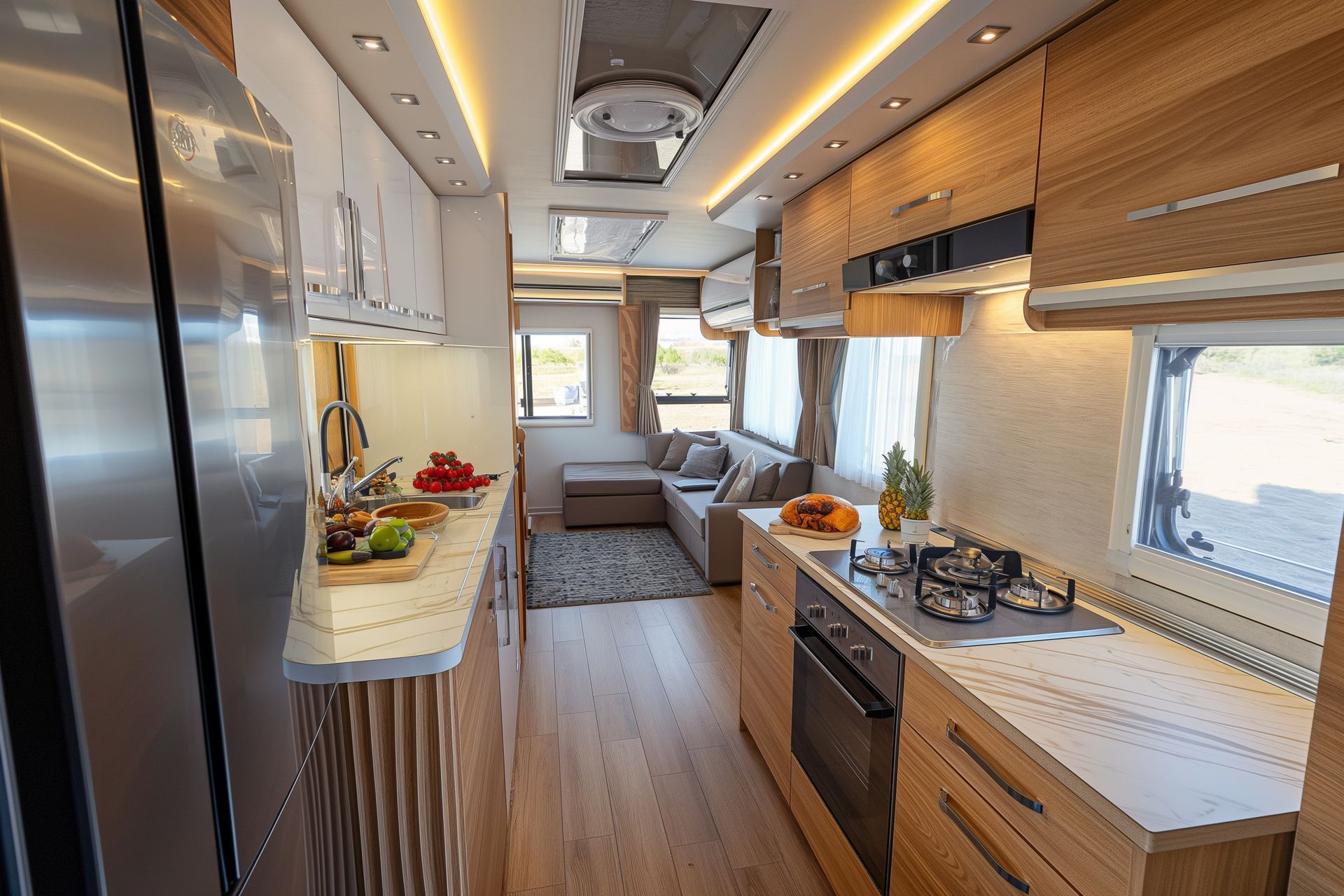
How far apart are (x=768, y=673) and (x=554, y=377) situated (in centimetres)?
502

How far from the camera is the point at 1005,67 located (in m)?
1.52

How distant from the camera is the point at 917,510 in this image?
7.23ft

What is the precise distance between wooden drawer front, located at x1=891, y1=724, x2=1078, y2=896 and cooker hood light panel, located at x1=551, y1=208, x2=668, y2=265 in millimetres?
2968

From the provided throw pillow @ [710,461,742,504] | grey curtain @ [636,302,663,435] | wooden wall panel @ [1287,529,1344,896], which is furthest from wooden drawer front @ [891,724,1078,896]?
grey curtain @ [636,302,663,435]

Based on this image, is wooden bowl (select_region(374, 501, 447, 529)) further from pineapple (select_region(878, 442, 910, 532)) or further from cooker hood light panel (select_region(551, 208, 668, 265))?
cooker hood light panel (select_region(551, 208, 668, 265))

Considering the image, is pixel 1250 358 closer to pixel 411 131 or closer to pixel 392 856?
pixel 392 856

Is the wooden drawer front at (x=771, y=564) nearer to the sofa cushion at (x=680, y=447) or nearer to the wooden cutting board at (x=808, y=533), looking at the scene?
the wooden cutting board at (x=808, y=533)

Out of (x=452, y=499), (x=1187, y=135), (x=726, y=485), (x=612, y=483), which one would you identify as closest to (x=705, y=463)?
(x=612, y=483)

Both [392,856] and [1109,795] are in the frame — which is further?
[392,856]

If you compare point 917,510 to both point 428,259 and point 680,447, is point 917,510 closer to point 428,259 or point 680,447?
point 428,259

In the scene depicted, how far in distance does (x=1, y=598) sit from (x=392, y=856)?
1.26 metres

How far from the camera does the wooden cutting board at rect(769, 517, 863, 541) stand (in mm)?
2312

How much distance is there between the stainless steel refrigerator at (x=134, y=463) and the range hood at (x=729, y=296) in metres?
3.32

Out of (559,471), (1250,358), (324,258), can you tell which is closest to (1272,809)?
(1250,358)
